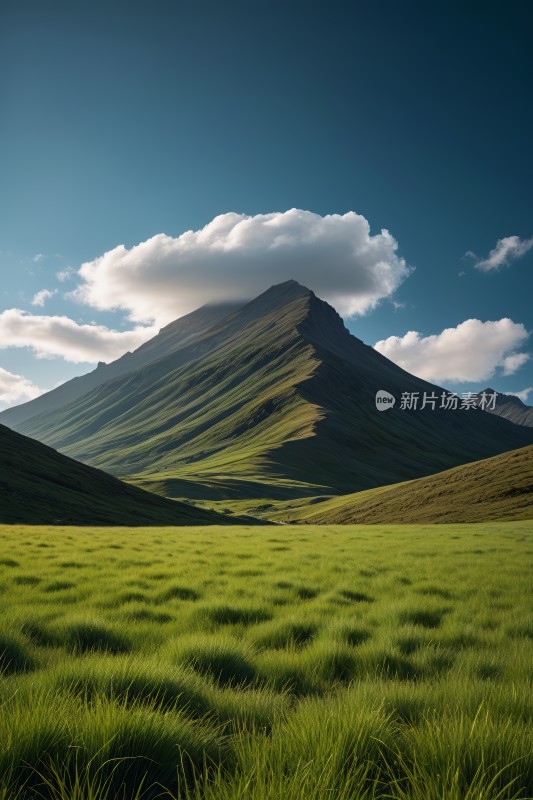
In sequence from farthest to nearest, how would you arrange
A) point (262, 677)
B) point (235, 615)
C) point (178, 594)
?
Result: point (178, 594) → point (235, 615) → point (262, 677)

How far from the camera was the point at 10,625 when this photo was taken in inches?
252

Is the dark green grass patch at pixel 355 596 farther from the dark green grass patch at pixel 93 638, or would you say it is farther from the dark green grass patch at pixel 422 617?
the dark green grass patch at pixel 93 638

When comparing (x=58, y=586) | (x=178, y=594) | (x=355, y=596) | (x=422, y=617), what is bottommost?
(x=58, y=586)

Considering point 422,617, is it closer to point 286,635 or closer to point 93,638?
point 286,635

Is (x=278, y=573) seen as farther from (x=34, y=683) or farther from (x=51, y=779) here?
(x=51, y=779)

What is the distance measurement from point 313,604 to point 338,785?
6.58 m

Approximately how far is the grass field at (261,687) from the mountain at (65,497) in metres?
54.6

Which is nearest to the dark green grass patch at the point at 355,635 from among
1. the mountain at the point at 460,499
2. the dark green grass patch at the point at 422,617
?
the dark green grass patch at the point at 422,617

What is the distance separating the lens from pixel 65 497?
246 ft

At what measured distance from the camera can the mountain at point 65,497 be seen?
210 feet

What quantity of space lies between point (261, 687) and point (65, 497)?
78685 millimetres

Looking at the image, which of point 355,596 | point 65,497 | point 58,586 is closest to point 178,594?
point 58,586

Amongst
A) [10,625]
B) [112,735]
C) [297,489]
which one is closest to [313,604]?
[10,625]

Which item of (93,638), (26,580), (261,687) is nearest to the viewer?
(261,687)
